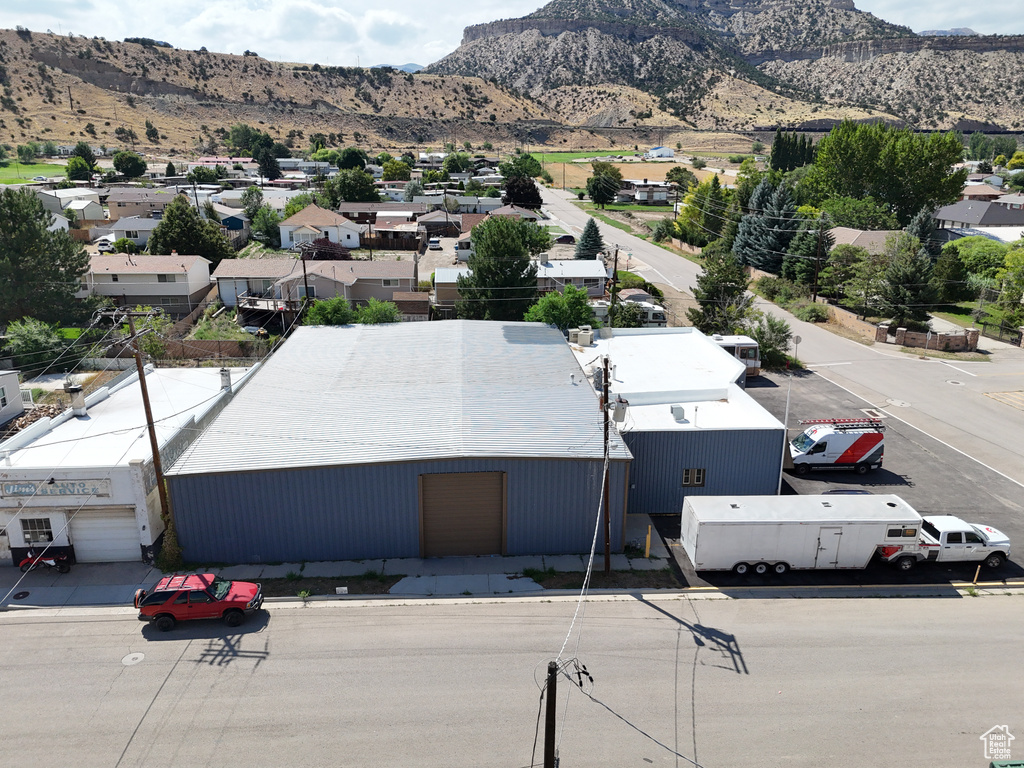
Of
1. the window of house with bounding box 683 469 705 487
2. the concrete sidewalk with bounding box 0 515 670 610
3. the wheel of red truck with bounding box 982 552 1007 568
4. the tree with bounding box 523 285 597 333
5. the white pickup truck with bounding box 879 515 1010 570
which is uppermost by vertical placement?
the tree with bounding box 523 285 597 333

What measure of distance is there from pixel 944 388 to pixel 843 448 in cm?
1475

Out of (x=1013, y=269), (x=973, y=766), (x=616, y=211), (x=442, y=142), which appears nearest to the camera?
(x=973, y=766)

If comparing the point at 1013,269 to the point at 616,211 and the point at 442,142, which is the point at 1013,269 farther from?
the point at 442,142

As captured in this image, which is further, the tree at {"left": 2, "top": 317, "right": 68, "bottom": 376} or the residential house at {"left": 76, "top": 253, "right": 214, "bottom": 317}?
the residential house at {"left": 76, "top": 253, "right": 214, "bottom": 317}

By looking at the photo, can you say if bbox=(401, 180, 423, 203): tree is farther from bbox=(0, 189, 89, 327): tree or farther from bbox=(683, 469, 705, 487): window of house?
bbox=(683, 469, 705, 487): window of house

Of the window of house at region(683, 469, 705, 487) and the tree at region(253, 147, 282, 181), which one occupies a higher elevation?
the tree at region(253, 147, 282, 181)

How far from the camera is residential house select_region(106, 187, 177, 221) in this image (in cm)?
8350

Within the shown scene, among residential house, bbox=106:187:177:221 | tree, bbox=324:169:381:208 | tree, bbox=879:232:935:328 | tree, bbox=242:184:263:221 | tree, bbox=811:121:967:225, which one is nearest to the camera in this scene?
tree, bbox=879:232:935:328

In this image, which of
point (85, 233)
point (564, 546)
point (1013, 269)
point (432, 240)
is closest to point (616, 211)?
point (432, 240)

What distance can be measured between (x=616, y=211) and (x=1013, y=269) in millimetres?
63244

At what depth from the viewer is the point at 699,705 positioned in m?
15.2

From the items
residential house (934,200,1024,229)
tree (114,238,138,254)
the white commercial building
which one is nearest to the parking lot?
the white commercial building

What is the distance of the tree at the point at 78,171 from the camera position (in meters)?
111

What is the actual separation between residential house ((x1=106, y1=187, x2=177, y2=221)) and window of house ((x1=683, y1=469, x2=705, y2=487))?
77890mm
